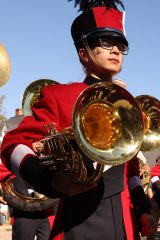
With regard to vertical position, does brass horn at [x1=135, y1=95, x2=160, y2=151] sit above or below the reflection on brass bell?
below

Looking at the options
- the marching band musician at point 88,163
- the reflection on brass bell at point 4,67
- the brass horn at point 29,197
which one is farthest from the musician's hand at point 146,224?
the reflection on brass bell at point 4,67

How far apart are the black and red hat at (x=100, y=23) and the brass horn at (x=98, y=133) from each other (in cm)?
52

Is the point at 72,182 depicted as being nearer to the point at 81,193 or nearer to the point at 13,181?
the point at 81,193

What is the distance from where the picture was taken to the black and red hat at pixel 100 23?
119 inches

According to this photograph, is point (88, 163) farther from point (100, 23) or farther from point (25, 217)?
point (25, 217)

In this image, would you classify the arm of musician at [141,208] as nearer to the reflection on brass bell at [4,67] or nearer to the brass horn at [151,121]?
the brass horn at [151,121]

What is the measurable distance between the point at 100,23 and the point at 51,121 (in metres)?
0.74

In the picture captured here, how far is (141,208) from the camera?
3.02m

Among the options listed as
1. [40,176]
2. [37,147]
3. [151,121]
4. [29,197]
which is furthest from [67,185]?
[29,197]

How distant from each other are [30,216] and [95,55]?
10.4 ft

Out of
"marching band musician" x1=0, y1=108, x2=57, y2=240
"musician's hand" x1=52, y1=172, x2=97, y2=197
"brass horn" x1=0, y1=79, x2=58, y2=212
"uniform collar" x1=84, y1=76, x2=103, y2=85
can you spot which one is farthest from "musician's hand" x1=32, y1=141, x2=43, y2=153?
"marching band musician" x1=0, y1=108, x2=57, y2=240

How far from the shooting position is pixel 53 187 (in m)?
2.46

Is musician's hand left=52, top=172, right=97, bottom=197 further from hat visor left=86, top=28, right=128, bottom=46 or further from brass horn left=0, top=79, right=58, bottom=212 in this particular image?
brass horn left=0, top=79, right=58, bottom=212

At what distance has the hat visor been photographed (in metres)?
2.98
